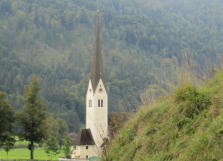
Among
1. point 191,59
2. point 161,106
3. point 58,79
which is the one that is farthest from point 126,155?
point 58,79

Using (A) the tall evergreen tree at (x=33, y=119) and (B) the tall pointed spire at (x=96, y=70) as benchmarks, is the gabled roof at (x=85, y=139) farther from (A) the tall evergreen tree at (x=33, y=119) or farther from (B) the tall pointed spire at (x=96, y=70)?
(A) the tall evergreen tree at (x=33, y=119)

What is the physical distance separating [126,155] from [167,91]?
1.91 meters

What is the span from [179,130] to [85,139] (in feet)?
182

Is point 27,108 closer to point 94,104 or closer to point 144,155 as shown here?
point 94,104

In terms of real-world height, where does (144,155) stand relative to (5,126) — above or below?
below

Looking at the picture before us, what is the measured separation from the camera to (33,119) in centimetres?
4591

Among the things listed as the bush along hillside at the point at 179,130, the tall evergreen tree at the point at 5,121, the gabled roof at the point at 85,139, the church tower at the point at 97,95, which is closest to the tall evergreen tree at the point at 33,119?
the tall evergreen tree at the point at 5,121

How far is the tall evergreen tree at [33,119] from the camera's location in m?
45.8

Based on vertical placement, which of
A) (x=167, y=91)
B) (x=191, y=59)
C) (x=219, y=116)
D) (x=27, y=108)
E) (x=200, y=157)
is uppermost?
(x=27, y=108)

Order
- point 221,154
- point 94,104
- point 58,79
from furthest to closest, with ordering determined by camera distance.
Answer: point 58,79, point 94,104, point 221,154

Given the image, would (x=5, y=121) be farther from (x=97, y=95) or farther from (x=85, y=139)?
(x=97, y=95)

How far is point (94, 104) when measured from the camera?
223ft

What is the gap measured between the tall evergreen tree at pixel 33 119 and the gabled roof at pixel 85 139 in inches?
558

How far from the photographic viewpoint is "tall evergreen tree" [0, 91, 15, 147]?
42.7m
